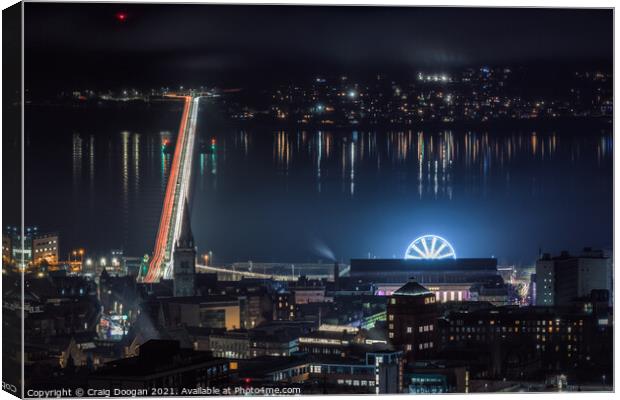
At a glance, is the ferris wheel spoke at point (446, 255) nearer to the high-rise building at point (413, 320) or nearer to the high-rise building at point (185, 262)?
the high-rise building at point (413, 320)

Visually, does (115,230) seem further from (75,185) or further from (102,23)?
(102,23)

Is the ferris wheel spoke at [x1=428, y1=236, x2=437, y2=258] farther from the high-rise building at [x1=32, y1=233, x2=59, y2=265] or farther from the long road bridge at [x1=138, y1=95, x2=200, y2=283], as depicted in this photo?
the high-rise building at [x1=32, y1=233, x2=59, y2=265]

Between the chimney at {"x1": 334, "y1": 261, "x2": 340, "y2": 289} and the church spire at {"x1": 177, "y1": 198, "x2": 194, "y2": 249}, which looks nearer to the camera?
the church spire at {"x1": 177, "y1": 198, "x2": 194, "y2": 249}

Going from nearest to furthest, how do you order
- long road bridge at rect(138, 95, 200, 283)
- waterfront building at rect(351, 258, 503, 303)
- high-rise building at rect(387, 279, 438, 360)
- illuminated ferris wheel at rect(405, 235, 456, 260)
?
1. high-rise building at rect(387, 279, 438, 360)
2. illuminated ferris wheel at rect(405, 235, 456, 260)
3. waterfront building at rect(351, 258, 503, 303)
4. long road bridge at rect(138, 95, 200, 283)

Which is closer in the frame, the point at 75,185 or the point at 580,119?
the point at 580,119

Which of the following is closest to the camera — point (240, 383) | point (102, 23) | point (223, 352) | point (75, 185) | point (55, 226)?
point (240, 383)

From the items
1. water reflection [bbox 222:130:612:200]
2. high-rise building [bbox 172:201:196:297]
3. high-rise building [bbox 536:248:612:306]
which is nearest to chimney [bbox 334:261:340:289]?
Result: water reflection [bbox 222:130:612:200]

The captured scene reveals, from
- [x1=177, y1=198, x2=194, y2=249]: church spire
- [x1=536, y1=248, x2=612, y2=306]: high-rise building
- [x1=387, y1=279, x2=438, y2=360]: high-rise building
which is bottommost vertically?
[x1=387, y1=279, x2=438, y2=360]: high-rise building

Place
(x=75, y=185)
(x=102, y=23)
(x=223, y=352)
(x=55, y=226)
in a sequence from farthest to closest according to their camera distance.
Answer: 1. (x=75, y=185)
2. (x=55, y=226)
3. (x=223, y=352)
4. (x=102, y=23)

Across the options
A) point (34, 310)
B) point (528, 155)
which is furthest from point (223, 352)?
point (528, 155)
